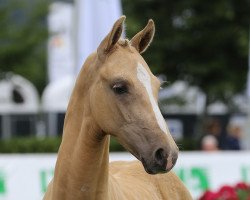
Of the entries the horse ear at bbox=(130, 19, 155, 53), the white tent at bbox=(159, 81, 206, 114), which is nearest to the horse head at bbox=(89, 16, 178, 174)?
the horse ear at bbox=(130, 19, 155, 53)

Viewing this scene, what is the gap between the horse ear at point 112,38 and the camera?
4855mm

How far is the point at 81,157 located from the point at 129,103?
481mm

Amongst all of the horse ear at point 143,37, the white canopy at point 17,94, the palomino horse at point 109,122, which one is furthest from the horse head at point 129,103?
the white canopy at point 17,94

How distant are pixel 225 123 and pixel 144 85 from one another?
2178 centimetres

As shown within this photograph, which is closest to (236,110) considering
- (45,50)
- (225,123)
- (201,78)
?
(225,123)

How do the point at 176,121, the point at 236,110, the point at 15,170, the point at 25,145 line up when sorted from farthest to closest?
the point at 236,110
the point at 176,121
the point at 25,145
the point at 15,170

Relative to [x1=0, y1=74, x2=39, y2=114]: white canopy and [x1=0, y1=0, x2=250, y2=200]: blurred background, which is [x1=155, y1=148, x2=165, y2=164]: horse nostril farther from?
[x1=0, y1=74, x2=39, y2=114]: white canopy

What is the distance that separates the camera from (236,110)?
2880cm

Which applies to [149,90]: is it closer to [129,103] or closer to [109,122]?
[129,103]

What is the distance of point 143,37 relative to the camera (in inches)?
207

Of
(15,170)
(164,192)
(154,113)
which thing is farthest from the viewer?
(15,170)

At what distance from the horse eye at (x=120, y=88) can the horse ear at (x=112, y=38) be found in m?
0.27

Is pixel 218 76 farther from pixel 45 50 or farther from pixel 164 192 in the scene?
pixel 164 192

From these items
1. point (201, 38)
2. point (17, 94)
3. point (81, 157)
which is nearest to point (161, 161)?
point (81, 157)
